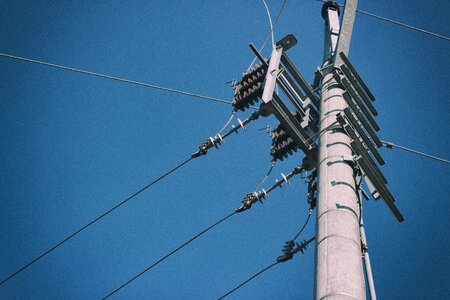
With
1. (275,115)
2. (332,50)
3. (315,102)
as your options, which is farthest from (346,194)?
(332,50)

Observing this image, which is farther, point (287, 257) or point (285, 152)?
point (285, 152)

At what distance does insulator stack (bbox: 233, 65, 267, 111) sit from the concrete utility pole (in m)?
2.01

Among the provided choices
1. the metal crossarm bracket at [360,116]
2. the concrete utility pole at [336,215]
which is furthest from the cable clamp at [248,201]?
the metal crossarm bracket at [360,116]

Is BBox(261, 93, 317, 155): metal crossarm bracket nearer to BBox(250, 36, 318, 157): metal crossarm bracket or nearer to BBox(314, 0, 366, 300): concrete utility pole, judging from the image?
BBox(250, 36, 318, 157): metal crossarm bracket

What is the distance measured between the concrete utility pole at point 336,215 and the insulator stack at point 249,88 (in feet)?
6.58

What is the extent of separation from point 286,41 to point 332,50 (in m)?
0.91

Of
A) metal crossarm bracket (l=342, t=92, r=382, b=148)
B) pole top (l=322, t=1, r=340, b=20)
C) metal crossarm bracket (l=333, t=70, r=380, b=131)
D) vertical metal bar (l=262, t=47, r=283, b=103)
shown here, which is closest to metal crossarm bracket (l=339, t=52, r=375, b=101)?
metal crossarm bracket (l=333, t=70, r=380, b=131)

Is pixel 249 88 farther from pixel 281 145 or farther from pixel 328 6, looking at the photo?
pixel 328 6

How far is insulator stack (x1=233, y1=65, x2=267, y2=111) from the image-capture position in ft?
34.0

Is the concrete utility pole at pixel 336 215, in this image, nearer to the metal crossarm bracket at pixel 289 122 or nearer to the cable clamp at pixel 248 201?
the metal crossarm bracket at pixel 289 122

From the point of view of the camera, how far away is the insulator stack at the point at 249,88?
34.0 feet

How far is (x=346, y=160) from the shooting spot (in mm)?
6734

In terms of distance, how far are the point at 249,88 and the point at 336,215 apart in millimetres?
5071

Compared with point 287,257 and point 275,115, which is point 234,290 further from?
point 275,115
